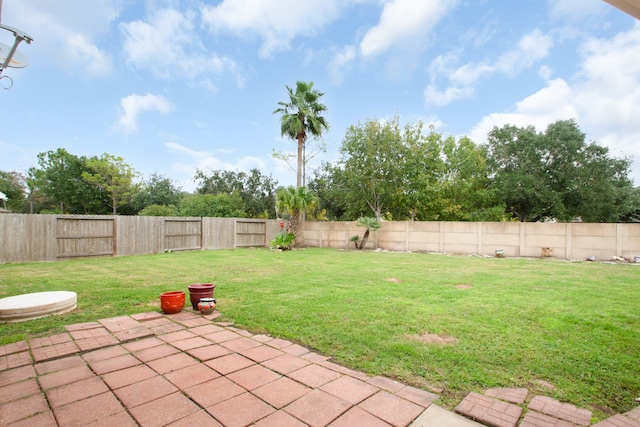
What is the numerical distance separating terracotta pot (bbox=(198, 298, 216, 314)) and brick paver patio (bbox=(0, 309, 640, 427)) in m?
0.98

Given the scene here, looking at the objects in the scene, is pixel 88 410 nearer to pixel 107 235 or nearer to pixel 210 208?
pixel 107 235

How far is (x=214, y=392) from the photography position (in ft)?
6.79

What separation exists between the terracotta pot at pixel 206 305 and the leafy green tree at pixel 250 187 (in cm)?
2064

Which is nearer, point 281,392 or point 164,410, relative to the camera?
point 164,410

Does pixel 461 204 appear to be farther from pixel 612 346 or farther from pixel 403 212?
pixel 612 346

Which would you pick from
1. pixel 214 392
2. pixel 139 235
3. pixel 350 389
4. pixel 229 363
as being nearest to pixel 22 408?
pixel 214 392

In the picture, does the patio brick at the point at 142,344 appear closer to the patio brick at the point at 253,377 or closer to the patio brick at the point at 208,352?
the patio brick at the point at 208,352

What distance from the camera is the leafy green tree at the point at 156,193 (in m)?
26.0

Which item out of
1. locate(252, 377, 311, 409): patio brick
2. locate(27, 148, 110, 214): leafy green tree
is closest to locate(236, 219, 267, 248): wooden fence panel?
locate(252, 377, 311, 409): patio brick

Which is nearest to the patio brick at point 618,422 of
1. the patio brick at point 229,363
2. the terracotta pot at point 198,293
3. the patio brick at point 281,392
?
the patio brick at point 281,392

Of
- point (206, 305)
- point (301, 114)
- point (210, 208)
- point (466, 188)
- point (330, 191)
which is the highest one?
point (301, 114)

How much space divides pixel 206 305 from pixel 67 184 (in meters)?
29.1

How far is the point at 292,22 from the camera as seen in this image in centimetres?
965

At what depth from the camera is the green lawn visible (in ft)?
7.73
